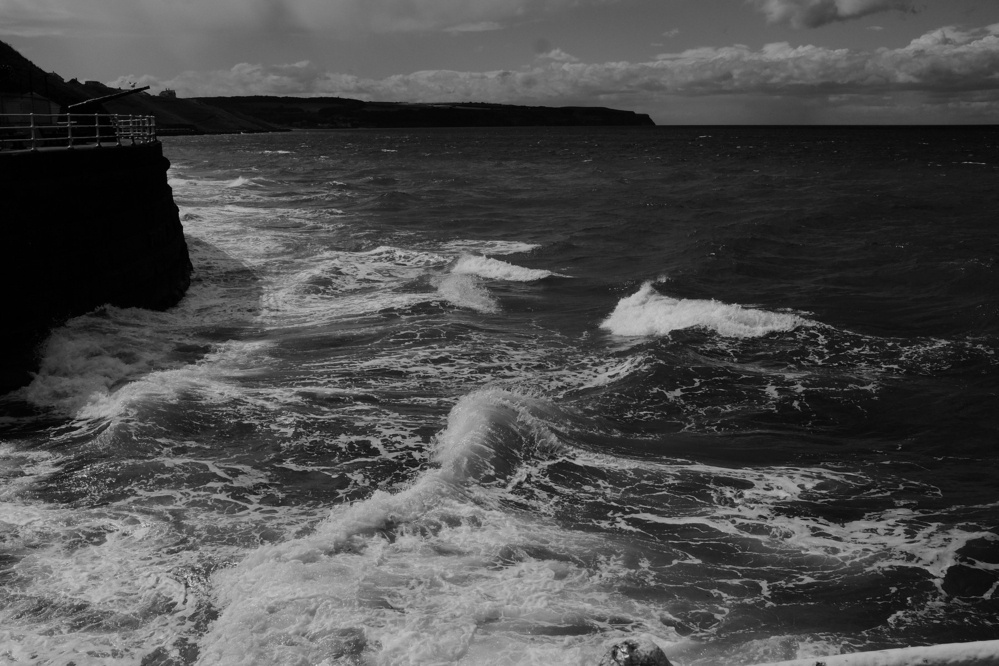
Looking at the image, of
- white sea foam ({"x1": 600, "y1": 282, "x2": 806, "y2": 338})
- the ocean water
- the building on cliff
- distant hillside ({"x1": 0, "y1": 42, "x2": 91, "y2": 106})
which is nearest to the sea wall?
the building on cliff

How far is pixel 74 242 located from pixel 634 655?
45.7ft

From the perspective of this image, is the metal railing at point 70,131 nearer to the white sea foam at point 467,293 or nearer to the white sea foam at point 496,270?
the white sea foam at point 467,293

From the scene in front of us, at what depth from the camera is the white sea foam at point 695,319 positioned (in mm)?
16703

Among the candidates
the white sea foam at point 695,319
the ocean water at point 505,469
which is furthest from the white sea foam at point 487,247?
the white sea foam at point 695,319

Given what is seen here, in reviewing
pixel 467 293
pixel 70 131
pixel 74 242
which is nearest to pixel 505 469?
pixel 74 242

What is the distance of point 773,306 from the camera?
757 inches

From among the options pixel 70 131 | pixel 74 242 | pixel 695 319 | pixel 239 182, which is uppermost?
pixel 70 131

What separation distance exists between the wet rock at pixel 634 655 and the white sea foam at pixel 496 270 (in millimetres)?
18159

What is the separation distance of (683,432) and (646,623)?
486cm

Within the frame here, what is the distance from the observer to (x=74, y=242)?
48.9 feet

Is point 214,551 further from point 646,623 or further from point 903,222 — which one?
point 903,222

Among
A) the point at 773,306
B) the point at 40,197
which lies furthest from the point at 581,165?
the point at 40,197

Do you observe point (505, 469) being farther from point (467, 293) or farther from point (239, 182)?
point (239, 182)

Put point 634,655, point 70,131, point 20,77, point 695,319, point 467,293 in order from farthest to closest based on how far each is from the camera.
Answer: point 20,77
point 467,293
point 695,319
point 70,131
point 634,655
